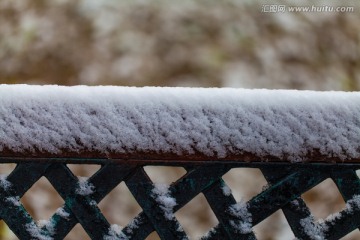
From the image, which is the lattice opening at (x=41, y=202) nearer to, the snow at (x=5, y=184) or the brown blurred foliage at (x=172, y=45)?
the brown blurred foliage at (x=172, y=45)

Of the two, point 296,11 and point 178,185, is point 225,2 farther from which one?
point 178,185

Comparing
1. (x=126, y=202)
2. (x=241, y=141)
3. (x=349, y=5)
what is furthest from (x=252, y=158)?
(x=349, y=5)

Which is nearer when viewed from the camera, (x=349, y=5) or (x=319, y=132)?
(x=319, y=132)

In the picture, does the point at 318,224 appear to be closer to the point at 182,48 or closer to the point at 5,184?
the point at 5,184

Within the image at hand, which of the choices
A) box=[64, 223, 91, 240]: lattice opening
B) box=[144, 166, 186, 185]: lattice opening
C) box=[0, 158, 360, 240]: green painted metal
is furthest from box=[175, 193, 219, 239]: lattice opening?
box=[0, 158, 360, 240]: green painted metal

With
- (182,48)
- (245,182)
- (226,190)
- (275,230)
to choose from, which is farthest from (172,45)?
(226,190)
